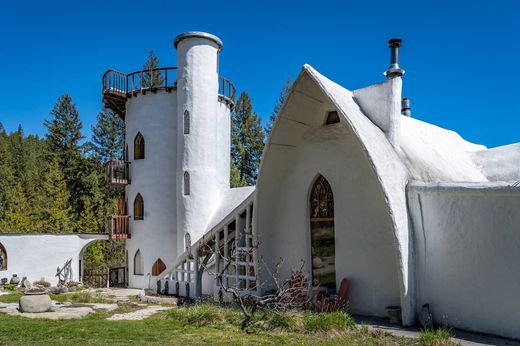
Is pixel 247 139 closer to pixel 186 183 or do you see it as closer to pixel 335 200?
pixel 186 183

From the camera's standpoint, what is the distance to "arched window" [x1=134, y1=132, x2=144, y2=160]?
849 inches

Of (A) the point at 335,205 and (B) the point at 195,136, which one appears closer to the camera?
(A) the point at 335,205

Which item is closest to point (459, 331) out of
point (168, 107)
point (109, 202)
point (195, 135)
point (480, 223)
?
point (480, 223)

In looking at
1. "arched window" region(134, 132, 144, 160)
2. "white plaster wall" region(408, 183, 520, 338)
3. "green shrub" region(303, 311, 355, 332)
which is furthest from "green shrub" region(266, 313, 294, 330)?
"arched window" region(134, 132, 144, 160)

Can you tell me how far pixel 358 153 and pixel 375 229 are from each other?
2.21 meters

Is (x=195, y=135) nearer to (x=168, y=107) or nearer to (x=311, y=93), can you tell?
(x=168, y=107)

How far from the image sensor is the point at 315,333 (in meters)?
9.71

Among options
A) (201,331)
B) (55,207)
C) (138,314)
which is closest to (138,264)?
(138,314)

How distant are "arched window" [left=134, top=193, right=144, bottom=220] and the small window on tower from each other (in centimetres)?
1163

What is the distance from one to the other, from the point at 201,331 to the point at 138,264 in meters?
12.0

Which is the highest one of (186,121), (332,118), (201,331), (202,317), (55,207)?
(186,121)

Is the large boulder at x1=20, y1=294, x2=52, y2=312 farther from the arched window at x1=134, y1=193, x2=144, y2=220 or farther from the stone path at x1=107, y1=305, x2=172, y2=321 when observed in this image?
the arched window at x1=134, y1=193, x2=144, y2=220

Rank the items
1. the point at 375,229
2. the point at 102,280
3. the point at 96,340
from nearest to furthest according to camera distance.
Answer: the point at 96,340
the point at 375,229
the point at 102,280

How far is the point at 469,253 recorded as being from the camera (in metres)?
9.88
